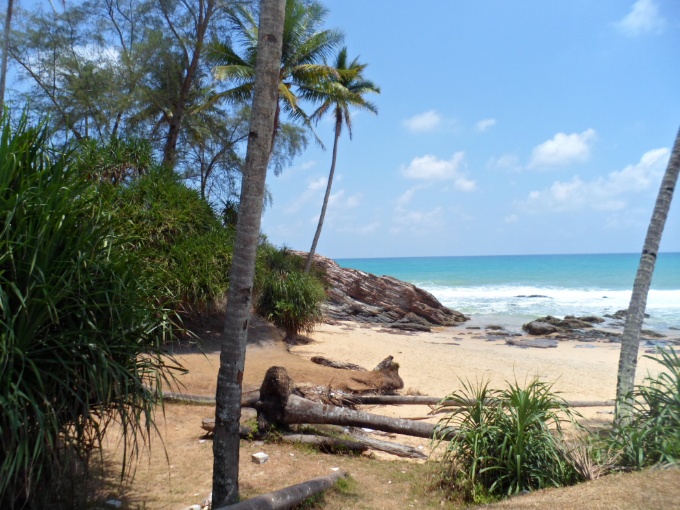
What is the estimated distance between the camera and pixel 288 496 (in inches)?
190

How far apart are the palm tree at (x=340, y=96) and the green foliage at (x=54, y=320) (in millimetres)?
17799

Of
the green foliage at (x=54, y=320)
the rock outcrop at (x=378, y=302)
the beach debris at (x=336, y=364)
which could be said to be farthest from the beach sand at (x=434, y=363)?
the rock outcrop at (x=378, y=302)

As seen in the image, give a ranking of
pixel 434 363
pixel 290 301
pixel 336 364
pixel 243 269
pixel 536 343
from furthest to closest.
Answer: pixel 536 343 → pixel 290 301 → pixel 434 363 → pixel 336 364 → pixel 243 269

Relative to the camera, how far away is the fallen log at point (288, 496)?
4328mm

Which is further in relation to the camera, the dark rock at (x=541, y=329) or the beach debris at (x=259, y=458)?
the dark rock at (x=541, y=329)

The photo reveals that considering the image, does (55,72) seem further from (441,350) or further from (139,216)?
(441,350)

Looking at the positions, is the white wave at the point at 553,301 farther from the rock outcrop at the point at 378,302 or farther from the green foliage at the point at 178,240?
the green foliage at the point at 178,240

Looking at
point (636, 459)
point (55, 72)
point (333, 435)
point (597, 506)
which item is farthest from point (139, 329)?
point (55, 72)

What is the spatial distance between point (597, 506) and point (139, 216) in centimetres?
1159

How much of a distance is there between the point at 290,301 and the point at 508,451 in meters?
11.9

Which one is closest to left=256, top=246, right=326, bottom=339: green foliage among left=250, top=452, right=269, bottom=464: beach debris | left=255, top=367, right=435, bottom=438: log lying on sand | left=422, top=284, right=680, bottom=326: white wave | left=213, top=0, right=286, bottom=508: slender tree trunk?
left=255, top=367, right=435, bottom=438: log lying on sand

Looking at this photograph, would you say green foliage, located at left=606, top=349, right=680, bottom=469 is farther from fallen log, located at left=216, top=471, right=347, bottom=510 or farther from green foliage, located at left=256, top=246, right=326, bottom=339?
green foliage, located at left=256, top=246, right=326, bottom=339

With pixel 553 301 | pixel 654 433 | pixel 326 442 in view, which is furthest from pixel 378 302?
pixel 654 433

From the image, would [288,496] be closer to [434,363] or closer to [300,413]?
[300,413]
